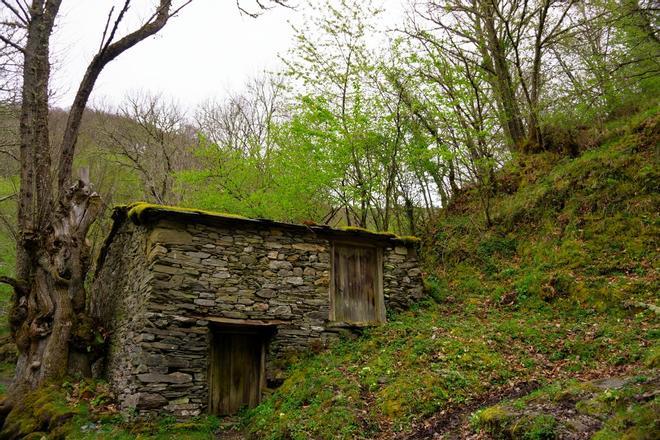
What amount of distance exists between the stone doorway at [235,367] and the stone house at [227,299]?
2 centimetres

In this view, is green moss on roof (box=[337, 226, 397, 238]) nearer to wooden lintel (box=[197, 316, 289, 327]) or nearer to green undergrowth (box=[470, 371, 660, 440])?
wooden lintel (box=[197, 316, 289, 327])

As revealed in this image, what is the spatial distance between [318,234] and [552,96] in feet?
24.6

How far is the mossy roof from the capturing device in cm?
767

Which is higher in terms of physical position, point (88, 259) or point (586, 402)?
point (88, 259)

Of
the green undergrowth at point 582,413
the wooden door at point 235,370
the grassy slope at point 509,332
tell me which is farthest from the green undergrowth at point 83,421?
the green undergrowth at point 582,413

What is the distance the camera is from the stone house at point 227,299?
23.7 ft

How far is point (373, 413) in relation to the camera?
5738mm

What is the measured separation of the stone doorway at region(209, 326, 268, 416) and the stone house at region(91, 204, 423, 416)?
2 centimetres

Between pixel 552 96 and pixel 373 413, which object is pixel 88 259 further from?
pixel 552 96

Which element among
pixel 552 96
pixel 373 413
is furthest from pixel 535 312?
pixel 552 96

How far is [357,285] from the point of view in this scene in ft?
30.1

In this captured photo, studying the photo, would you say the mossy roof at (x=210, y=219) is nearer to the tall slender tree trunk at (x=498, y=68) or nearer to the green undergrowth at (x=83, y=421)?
the green undergrowth at (x=83, y=421)

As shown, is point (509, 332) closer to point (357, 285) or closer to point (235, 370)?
point (357, 285)

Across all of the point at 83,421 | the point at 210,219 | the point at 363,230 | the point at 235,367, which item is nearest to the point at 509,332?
the point at 363,230
